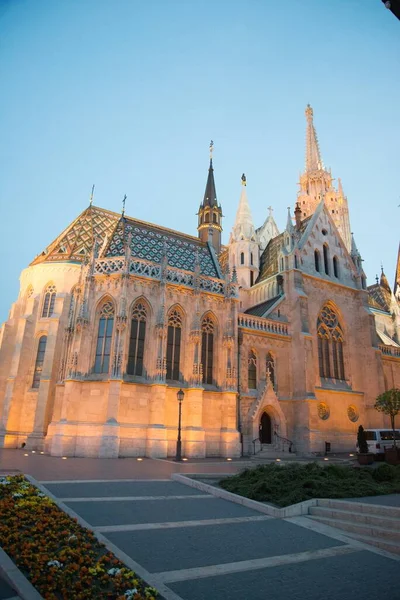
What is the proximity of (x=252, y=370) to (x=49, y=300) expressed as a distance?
16921 millimetres

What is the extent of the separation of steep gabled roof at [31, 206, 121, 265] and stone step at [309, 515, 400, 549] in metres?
26.8

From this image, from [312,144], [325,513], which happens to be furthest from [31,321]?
[312,144]

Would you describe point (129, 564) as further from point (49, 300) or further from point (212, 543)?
point (49, 300)

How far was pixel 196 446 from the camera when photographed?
77.2 feet

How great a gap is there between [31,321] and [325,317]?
23.7 metres

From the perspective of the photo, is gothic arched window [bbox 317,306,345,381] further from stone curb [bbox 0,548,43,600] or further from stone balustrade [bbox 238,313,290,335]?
stone curb [bbox 0,548,43,600]

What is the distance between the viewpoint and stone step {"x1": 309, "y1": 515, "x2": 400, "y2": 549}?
7176 mm

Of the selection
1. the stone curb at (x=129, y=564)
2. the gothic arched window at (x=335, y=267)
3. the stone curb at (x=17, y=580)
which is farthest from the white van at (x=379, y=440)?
the stone curb at (x=17, y=580)

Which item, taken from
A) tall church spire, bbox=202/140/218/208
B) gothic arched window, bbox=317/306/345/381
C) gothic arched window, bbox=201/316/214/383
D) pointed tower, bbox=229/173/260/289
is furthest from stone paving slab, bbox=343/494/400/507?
tall church spire, bbox=202/140/218/208

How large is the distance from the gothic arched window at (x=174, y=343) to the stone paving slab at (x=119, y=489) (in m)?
13.1

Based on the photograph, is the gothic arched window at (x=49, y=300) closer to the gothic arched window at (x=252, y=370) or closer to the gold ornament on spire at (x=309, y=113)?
the gothic arched window at (x=252, y=370)

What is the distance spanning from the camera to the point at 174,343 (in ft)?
86.3

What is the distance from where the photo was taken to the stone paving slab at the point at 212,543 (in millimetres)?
5949

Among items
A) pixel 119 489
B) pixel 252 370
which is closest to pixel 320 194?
pixel 252 370
